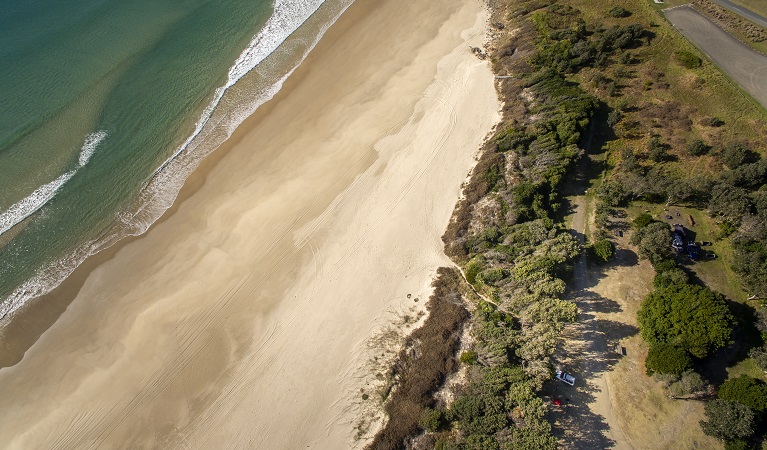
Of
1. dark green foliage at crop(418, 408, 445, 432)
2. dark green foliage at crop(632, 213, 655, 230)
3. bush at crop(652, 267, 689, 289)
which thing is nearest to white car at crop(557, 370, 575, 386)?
dark green foliage at crop(418, 408, 445, 432)

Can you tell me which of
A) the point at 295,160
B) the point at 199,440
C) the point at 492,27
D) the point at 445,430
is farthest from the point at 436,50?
the point at 199,440

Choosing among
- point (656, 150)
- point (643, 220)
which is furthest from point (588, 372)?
point (656, 150)

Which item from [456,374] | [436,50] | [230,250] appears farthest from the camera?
[436,50]

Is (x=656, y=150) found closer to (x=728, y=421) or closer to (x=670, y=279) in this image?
(x=670, y=279)

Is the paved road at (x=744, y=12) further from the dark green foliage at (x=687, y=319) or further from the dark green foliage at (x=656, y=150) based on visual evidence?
the dark green foliage at (x=687, y=319)

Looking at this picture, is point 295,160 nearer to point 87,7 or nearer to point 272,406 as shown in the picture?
point 272,406

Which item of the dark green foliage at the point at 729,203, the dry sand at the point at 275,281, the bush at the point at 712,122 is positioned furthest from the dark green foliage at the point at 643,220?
the dry sand at the point at 275,281

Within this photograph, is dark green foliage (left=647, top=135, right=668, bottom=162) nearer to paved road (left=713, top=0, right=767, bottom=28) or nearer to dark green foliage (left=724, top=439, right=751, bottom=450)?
dark green foliage (left=724, top=439, right=751, bottom=450)
